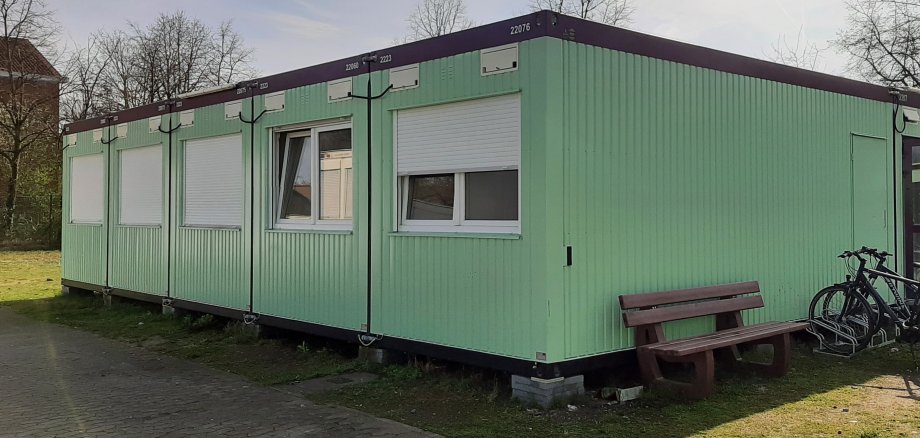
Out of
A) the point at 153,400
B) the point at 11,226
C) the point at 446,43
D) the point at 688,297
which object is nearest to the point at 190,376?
the point at 153,400

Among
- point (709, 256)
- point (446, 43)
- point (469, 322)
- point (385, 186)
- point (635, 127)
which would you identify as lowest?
point (469, 322)

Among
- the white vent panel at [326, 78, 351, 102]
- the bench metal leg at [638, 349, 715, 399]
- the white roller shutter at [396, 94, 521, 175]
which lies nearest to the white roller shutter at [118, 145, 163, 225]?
the white vent panel at [326, 78, 351, 102]

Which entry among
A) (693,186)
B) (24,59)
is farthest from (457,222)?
(24,59)

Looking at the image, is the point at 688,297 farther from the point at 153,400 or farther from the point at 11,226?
the point at 11,226

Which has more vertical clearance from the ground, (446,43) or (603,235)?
(446,43)

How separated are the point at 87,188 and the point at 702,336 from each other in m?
11.7

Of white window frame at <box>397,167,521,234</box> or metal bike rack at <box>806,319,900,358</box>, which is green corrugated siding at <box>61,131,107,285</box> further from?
metal bike rack at <box>806,319,900,358</box>

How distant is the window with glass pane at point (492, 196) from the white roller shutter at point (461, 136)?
10cm

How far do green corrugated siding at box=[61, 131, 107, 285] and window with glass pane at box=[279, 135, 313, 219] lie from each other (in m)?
5.62

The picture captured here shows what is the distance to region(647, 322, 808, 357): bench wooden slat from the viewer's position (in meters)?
6.26

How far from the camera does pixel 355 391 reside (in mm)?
6934

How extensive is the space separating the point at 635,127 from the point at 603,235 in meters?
1.06

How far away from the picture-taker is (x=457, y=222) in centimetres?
712

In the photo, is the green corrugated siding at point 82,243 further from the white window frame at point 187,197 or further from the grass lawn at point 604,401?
the grass lawn at point 604,401
